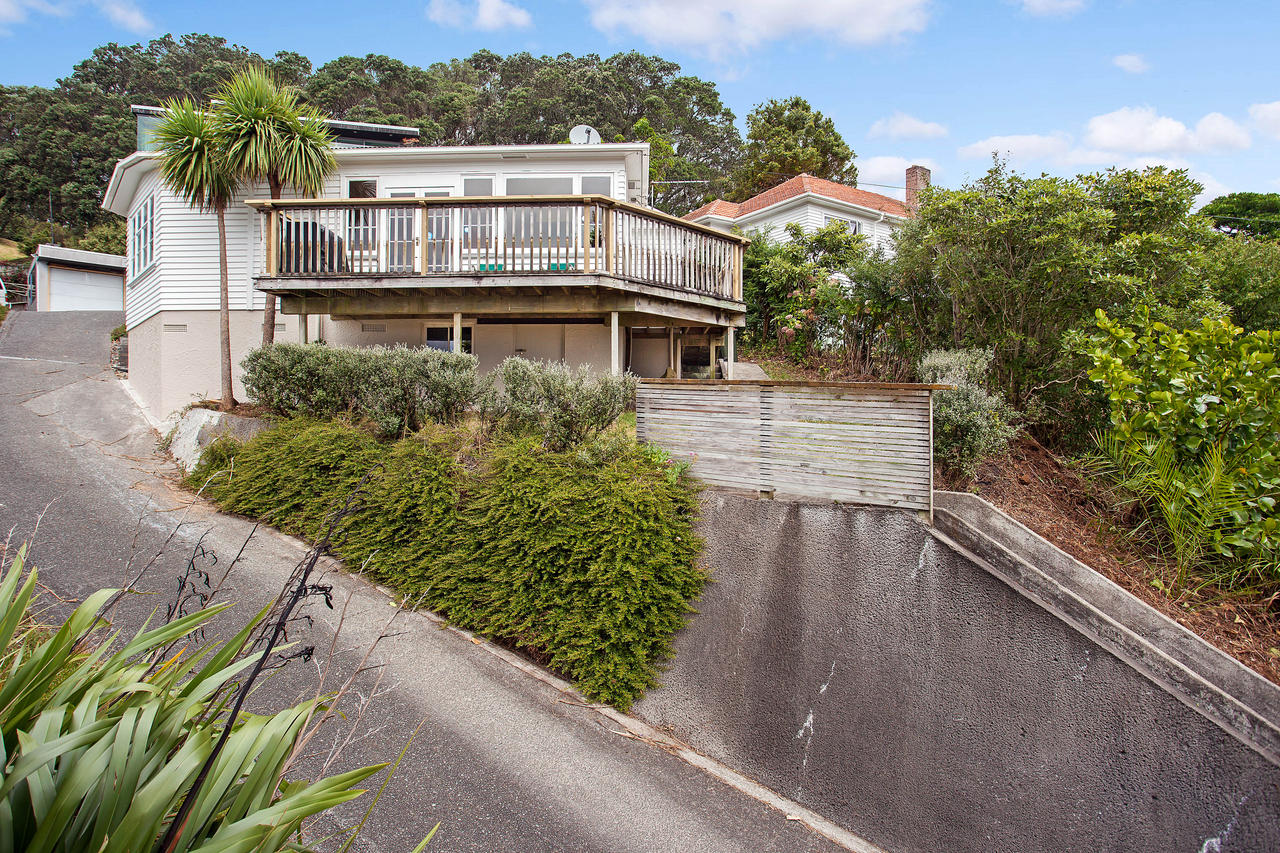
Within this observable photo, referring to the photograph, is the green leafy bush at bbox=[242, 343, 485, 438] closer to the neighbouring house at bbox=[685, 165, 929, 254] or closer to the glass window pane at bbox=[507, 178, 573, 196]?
the glass window pane at bbox=[507, 178, 573, 196]

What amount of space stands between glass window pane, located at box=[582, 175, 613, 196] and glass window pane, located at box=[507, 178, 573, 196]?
0.32 metres

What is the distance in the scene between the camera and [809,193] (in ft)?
66.1

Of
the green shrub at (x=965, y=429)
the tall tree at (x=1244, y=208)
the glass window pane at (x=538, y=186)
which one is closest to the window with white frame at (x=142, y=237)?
the glass window pane at (x=538, y=186)

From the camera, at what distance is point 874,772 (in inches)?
204

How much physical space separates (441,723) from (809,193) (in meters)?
19.5

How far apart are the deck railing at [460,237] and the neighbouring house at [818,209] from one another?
11216 mm

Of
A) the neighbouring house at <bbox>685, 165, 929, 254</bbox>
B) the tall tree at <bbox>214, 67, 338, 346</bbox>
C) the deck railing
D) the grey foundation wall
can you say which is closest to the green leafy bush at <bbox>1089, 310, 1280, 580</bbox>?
the grey foundation wall

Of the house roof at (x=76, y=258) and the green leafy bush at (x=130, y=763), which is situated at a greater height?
the house roof at (x=76, y=258)

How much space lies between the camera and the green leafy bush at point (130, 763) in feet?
4.23

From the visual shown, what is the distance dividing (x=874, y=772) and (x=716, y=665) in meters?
1.57

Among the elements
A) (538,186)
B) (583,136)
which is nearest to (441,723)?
(538,186)

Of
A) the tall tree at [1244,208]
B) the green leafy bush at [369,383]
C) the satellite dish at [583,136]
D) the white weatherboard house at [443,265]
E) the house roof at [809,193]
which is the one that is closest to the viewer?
the green leafy bush at [369,383]

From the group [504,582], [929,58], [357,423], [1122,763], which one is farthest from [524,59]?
[1122,763]

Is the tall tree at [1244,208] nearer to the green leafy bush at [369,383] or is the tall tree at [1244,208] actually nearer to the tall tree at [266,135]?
the green leafy bush at [369,383]
